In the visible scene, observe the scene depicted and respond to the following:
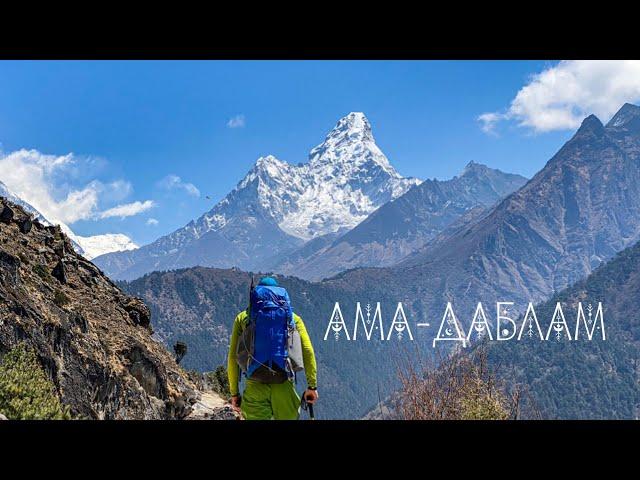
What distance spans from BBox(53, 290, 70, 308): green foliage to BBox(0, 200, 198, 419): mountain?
1.4 inches

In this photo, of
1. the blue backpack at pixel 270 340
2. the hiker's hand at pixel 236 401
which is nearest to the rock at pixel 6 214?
the hiker's hand at pixel 236 401

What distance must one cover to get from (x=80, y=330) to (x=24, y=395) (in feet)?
40.4

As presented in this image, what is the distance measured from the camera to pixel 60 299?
63.5 ft

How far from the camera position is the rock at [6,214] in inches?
878

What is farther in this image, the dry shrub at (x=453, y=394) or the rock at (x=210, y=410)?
the rock at (x=210, y=410)

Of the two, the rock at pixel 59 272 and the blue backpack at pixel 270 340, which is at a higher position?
the rock at pixel 59 272

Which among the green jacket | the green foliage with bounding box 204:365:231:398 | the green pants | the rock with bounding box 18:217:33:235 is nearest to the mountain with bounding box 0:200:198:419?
the rock with bounding box 18:217:33:235

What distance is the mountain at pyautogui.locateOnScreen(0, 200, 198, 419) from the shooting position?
15.0m

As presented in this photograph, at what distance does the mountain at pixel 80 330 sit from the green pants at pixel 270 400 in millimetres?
7518

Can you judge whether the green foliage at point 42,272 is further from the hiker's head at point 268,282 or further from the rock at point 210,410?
the hiker's head at point 268,282

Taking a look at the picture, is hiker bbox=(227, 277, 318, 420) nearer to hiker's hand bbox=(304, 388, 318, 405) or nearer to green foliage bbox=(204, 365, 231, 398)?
hiker's hand bbox=(304, 388, 318, 405)
